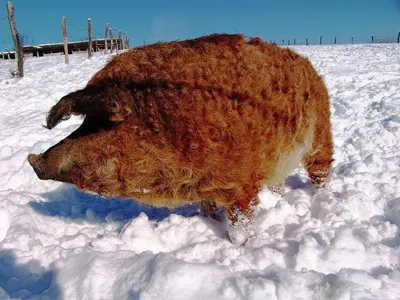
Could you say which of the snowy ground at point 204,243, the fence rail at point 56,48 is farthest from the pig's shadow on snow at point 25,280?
the fence rail at point 56,48

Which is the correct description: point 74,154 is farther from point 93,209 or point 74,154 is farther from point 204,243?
point 93,209

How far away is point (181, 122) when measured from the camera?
1985 mm

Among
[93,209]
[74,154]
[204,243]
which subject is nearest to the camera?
[74,154]

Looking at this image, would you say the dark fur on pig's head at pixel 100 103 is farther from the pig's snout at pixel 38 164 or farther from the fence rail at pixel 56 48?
the fence rail at pixel 56 48

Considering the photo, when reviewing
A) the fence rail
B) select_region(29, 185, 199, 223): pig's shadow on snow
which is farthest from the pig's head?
the fence rail

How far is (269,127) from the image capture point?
2318mm

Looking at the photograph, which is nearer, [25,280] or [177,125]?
[177,125]

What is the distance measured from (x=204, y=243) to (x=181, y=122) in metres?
0.99

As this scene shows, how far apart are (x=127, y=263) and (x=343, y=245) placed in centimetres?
136

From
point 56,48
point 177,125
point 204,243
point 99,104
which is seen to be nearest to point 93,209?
point 204,243

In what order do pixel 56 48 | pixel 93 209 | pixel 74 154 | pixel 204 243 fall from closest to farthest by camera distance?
pixel 74 154 → pixel 204 243 → pixel 93 209 → pixel 56 48

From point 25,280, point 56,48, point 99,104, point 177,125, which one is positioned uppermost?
point 56,48

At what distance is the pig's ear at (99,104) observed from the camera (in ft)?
6.46

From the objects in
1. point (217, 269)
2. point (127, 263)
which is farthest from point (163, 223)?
point (217, 269)
